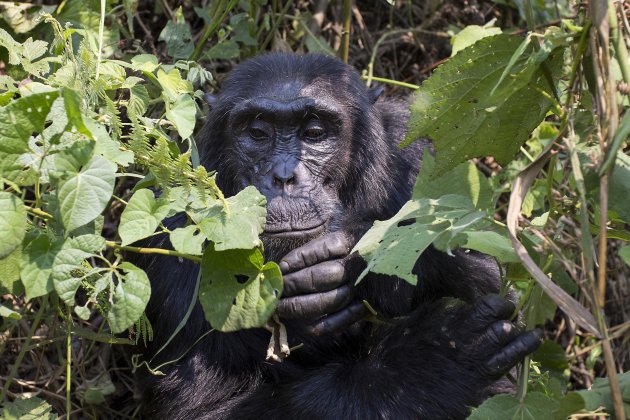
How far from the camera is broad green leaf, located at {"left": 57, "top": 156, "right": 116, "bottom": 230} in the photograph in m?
2.97

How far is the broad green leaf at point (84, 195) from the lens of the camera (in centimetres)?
297

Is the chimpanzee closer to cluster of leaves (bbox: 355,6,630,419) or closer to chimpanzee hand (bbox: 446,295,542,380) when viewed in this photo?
chimpanzee hand (bbox: 446,295,542,380)

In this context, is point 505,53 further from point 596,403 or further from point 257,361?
point 257,361

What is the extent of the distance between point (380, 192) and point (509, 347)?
1492mm

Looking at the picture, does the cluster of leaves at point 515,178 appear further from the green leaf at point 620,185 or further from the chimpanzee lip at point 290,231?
the chimpanzee lip at point 290,231

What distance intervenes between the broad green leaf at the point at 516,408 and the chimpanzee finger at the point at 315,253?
1.28 meters

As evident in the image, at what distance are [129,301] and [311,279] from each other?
1102 mm

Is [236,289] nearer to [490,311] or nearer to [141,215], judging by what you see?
[141,215]

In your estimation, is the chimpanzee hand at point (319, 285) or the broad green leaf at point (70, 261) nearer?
the broad green leaf at point (70, 261)

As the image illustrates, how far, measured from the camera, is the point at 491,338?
12.6ft

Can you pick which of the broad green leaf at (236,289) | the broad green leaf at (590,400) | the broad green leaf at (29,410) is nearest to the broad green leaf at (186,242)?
the broad green leaf at (236,289)

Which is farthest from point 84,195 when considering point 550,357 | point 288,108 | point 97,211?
point 550,357

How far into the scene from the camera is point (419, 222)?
3199 mm

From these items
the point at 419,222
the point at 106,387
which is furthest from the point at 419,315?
the point at 106,387
